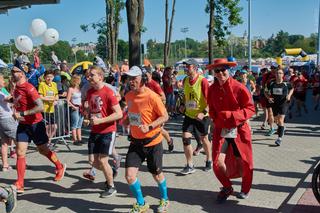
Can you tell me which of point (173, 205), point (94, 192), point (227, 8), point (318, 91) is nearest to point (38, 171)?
point (94, 192)

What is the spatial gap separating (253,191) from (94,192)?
230cm

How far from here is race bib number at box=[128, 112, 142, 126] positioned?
495cm

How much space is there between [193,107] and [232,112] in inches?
68.4

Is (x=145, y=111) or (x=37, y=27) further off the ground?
(x=37, y=27)

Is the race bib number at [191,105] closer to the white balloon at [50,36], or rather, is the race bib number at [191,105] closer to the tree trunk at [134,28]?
the tree trunk at [134,28]

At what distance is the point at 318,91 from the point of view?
16.8 meters

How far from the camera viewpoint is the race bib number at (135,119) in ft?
16.2

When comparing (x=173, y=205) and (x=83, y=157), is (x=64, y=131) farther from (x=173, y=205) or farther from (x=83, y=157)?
(x=173, y=205)

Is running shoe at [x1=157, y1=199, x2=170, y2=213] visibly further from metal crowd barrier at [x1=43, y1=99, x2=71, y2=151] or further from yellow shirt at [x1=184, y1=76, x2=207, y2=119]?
metal crowd barrier at [x1=43, y1=99, x2=71, y2=151]

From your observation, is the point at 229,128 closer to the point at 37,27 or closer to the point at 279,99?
the point at 279,99

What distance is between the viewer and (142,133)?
194 inches

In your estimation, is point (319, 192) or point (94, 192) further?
point (94, 192)

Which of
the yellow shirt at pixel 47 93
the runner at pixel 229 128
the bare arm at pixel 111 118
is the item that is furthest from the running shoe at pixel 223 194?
the yellow shirt at pixel 47 93

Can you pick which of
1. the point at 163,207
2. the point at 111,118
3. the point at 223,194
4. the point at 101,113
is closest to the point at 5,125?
the point at 101,113
